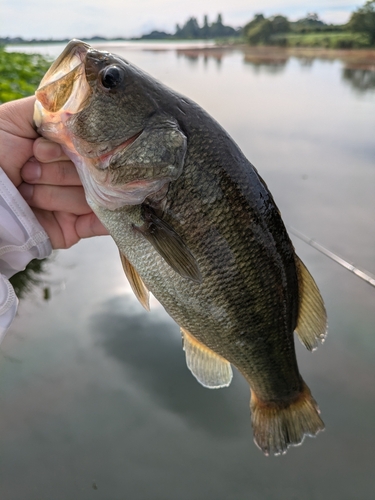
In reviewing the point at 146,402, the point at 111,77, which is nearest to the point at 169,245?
the point at 111,77

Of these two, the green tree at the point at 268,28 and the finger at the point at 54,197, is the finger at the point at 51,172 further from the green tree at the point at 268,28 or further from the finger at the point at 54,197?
the green tree at the point at 268,28

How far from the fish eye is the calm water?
6.38 ft

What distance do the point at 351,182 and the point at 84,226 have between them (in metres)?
4.25

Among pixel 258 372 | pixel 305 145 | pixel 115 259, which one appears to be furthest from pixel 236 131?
pixel 258 372

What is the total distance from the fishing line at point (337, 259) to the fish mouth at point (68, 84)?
9.02 feet

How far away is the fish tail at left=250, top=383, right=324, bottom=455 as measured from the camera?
142 centimetres

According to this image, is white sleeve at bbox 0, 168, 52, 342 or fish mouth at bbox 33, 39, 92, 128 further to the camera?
white sleeve at bbox 0, 168, 52, 342

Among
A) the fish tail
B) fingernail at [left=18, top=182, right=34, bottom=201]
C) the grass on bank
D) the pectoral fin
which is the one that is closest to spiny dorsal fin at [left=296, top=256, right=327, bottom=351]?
the fish tail

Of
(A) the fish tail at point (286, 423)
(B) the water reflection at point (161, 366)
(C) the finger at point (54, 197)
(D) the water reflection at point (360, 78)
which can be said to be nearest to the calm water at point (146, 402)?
(B) the water reflection at point (161, 366)

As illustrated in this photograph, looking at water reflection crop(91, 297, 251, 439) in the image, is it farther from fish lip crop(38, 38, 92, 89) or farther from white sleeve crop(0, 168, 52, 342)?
fish lip crop(38, 38, 92, 89)

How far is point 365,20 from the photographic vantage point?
78.0ft

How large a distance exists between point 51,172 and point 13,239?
12.4 inches

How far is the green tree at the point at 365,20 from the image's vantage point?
23312 mm

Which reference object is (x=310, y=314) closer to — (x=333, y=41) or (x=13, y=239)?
(x=13, y=239)
